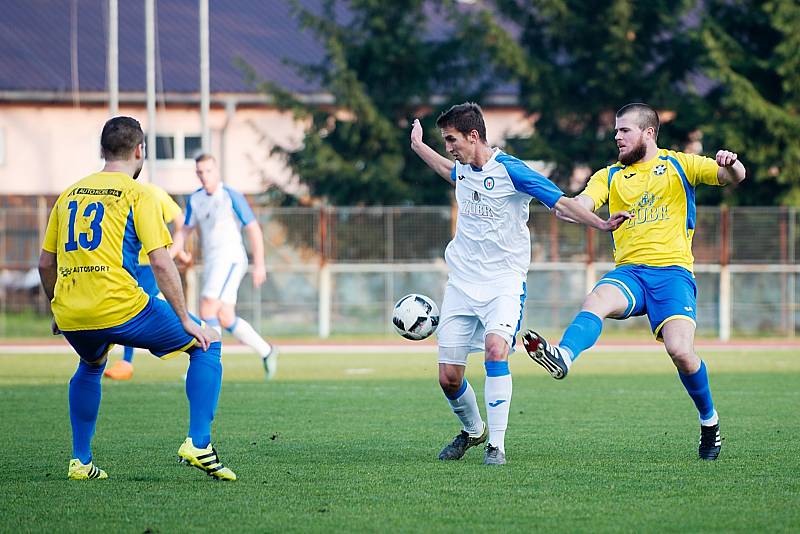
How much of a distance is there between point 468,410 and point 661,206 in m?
1.81

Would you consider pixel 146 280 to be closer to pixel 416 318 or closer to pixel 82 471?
pixel 416 318

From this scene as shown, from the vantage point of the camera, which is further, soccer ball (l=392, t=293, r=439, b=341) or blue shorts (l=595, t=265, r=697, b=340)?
soccer ball (l=392, t=293, r=439, b=341)

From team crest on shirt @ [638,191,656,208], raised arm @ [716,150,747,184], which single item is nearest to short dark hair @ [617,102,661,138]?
team crest on shirt @ [638,191,656,208]

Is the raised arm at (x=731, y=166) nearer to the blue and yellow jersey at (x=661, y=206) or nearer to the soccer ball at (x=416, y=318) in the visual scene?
the blue and yellow jersey at (x=661, y=206)

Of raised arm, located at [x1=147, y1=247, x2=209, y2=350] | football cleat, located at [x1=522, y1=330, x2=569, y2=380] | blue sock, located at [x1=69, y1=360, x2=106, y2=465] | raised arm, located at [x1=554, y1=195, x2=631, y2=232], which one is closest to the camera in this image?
raised arm, located at [x1=147, y1=247, x2=209, y2=350]

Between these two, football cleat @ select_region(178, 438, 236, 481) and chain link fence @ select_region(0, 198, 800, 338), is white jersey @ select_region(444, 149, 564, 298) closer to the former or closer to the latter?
football cleat @ select_region(178, 438, 236, 481)

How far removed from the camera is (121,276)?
22.0ft

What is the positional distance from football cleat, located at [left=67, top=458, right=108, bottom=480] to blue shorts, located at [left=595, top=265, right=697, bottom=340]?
333 centimetres

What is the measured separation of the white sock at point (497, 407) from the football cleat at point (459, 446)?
36 cm

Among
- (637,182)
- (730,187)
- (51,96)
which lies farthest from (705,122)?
(637,182)

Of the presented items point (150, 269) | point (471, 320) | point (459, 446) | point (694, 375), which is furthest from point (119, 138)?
point (150, 269)

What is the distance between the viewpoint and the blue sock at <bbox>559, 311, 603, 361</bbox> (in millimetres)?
7316

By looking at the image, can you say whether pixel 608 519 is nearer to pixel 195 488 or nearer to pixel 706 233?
pixel 195 488

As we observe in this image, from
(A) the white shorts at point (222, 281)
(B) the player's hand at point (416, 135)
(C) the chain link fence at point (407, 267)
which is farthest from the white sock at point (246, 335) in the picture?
(C) the chain link fence at point (407, 267)
